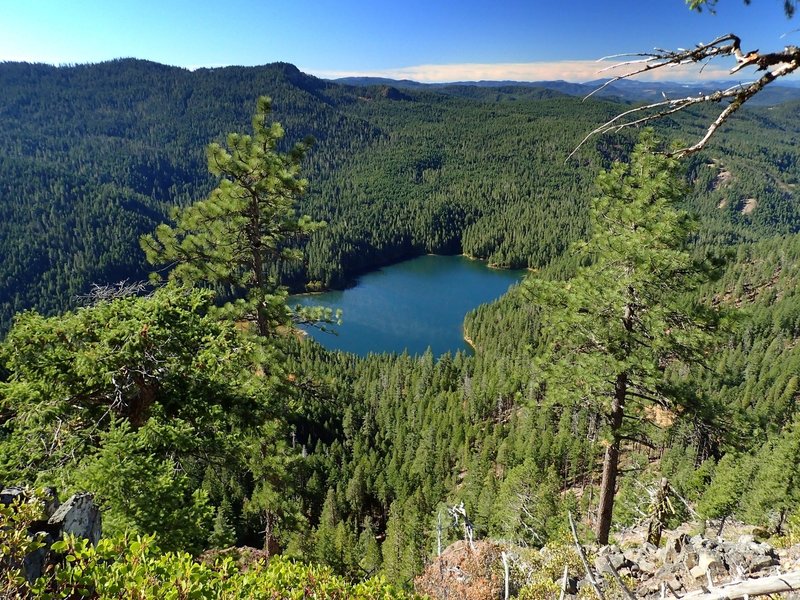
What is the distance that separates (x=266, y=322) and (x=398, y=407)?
6439 cm

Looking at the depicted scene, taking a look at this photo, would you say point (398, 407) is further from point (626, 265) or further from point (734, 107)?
point (734, 107)

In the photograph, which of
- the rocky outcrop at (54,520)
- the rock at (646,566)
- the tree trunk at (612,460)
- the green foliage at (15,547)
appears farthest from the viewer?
the tree trunk at (612,460)

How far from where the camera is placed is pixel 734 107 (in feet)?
10.6

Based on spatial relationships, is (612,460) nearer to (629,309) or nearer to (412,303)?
(629,309)

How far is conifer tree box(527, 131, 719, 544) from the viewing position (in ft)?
35.9

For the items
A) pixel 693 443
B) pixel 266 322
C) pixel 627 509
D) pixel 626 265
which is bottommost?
pixel 693 443

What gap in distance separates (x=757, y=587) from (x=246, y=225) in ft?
41.9

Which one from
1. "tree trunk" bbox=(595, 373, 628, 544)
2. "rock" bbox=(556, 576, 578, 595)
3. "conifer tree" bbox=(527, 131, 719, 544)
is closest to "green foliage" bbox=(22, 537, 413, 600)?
"rock" bbox=(556, 576, 578, 595)

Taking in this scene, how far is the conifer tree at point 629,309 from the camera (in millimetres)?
10938

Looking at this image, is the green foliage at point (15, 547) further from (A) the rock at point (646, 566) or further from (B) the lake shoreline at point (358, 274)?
(B) the lake shoreline at point (358, 274)

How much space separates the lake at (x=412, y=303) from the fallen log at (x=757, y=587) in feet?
320

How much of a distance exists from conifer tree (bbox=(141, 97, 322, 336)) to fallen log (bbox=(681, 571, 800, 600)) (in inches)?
444

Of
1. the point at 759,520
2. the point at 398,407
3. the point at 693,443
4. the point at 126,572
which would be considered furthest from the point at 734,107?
the point at 398,407

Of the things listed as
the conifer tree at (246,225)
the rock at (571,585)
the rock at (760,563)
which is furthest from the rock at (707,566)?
the conifer tree at (246,225)
